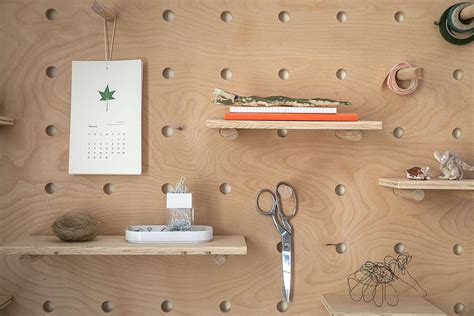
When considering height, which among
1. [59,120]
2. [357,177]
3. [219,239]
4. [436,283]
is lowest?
[436,283]

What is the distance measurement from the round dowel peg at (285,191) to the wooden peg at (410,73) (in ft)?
1.16

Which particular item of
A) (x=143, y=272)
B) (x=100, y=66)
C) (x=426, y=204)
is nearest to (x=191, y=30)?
(x=100, y=66)

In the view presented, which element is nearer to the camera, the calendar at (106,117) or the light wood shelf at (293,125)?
the light wood shelf at (293,125)

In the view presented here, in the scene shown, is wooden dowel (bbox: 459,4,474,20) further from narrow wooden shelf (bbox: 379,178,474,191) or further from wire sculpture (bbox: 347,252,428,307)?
wire sculpture (bbox: 347,252,428,307)

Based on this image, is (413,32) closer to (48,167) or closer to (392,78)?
(392,78)

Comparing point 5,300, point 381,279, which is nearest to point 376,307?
point 381,279

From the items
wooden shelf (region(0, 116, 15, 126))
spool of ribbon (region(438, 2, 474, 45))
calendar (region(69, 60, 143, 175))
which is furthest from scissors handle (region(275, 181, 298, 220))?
wooden shelf (region(0, 116, 15, 126))

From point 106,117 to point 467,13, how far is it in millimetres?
824

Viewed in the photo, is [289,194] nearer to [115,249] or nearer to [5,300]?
[115,249]

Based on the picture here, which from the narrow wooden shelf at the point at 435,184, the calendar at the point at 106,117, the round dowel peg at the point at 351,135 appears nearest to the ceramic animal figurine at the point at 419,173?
the narrow wooden shelf at the point at 435,184

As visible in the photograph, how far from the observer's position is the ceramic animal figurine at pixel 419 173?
1.17 meters

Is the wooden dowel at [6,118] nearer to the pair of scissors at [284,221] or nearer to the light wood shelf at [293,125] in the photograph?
the light wood shelf at [293,125]

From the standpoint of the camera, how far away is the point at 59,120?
125cm

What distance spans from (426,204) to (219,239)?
1.59ft
